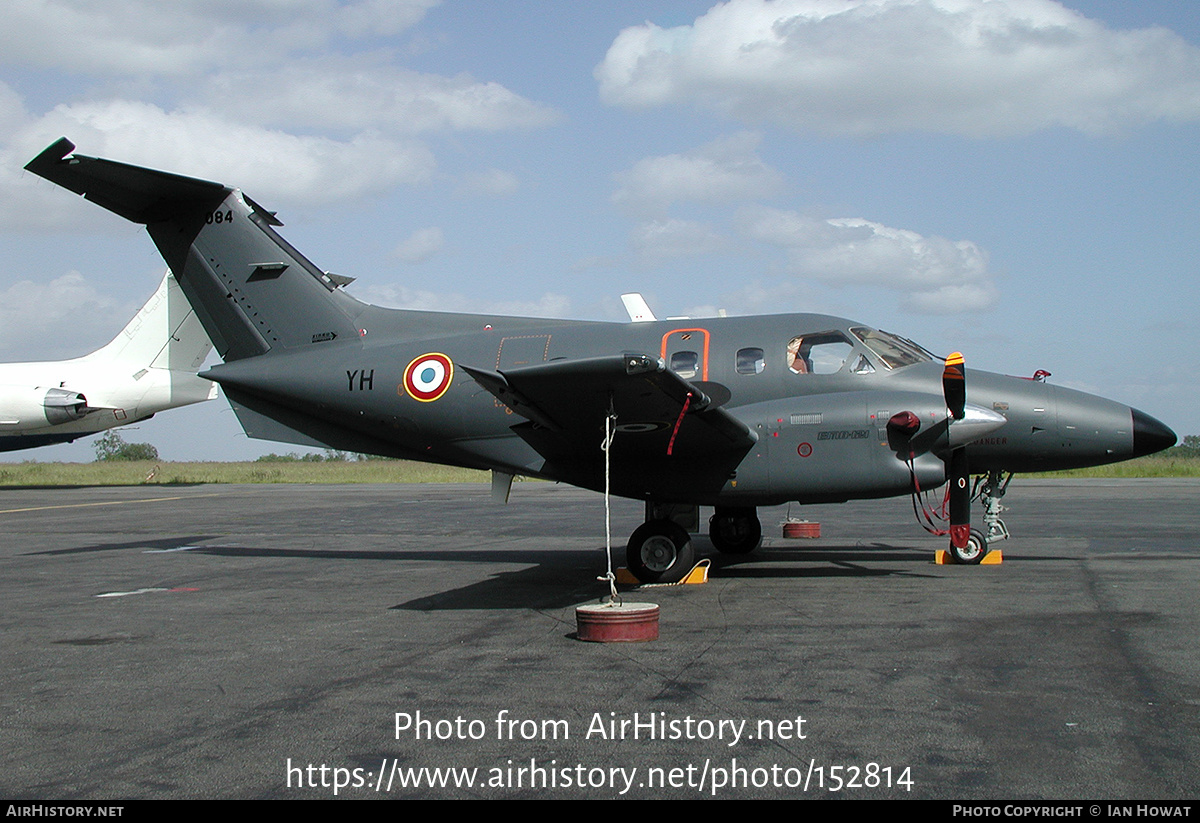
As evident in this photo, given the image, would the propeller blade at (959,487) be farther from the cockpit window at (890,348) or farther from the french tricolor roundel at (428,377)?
the french tricolor roundel at (428,377)

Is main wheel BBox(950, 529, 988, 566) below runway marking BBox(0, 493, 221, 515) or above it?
above

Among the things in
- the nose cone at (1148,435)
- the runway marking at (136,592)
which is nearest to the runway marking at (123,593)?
the runway marking at (136,592)

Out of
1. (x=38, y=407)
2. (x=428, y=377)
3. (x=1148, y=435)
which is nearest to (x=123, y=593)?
(x=428, y=377)

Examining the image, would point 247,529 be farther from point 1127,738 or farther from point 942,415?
Answer: point 1127,738

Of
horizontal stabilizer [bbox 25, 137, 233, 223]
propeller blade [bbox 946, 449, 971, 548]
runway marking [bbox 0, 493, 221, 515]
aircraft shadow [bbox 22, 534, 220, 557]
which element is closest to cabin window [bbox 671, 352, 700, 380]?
propeller blade [bbox 946, 449, 971, 548]

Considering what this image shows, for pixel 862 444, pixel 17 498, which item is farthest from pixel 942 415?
pixel 17 498

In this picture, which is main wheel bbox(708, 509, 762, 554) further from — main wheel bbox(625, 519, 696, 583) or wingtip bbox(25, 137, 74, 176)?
wingtip bbox(25, 137, 74, 176)

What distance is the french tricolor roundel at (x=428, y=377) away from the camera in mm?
11820

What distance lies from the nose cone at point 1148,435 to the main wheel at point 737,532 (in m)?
4.86

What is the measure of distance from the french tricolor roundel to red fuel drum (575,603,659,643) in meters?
5.20

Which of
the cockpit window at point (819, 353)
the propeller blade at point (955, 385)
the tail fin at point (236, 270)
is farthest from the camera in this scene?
the tail fin at point (236, 270)

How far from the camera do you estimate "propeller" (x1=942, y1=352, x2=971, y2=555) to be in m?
9.84
